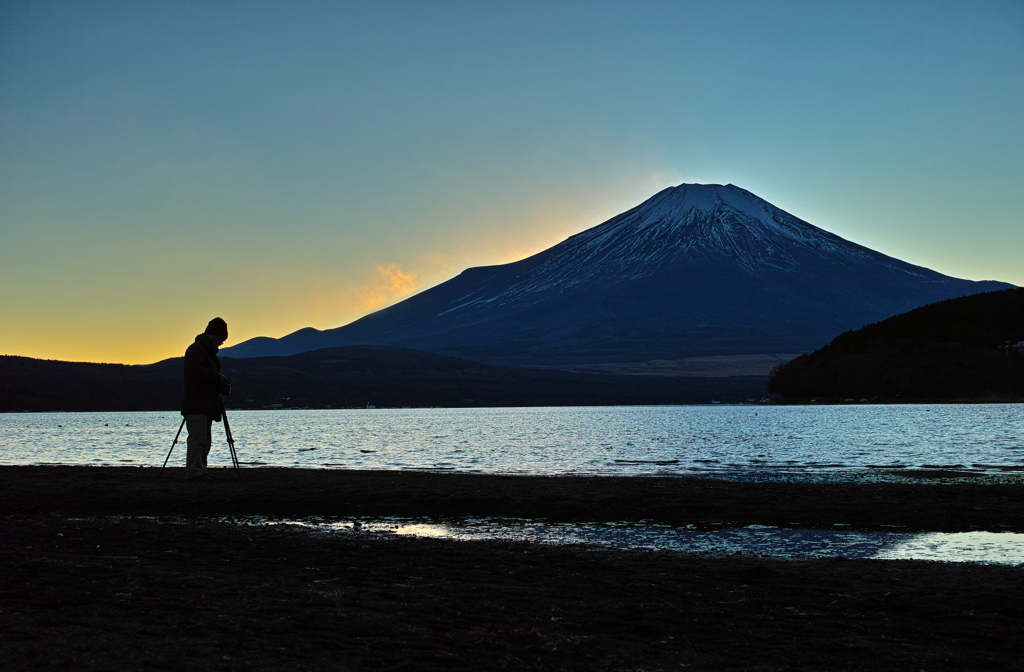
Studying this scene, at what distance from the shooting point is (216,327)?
1738 cm

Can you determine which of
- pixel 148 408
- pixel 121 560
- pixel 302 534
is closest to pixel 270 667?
pixel 121 560

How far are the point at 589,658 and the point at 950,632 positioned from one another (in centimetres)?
299

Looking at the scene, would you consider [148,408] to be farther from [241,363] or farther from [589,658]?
[589,658]

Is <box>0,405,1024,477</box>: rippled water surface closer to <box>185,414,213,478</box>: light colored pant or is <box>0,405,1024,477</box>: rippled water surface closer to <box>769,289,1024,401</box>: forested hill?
<box>185,414,213,478</box>: light colored pant

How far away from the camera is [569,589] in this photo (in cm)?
876

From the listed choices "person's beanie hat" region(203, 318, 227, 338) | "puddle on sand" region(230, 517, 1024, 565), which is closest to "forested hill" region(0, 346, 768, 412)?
"person's beanie hat" region(203, 318, 227, 338)

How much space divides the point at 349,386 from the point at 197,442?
153 metres

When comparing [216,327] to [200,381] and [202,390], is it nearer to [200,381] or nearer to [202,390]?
[200,381]

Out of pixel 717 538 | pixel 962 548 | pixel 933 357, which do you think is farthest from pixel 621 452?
pixel 933 357

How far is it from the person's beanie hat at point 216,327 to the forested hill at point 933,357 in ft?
337

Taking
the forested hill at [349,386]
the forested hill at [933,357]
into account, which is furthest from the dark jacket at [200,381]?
the forested hill at [349,386]

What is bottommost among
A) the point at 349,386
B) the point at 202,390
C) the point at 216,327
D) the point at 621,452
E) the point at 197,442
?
the point at 621,452

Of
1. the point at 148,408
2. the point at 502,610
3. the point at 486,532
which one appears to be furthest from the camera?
the point at 148,408

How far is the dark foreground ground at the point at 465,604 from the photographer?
624cm
